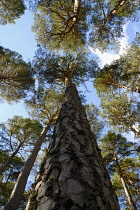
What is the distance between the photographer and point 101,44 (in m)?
11.8

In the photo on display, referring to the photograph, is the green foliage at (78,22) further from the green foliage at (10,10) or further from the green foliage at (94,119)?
the green foliage at (94,119)

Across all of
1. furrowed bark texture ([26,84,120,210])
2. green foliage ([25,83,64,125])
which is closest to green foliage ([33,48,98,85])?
green foliage ([25,83,64,125])

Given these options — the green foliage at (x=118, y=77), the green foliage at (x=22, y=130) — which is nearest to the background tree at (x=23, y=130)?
the green foliage at (x=22, y=130)

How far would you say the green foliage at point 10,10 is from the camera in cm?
1028

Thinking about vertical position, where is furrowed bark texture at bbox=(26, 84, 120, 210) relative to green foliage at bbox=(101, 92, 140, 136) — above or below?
below

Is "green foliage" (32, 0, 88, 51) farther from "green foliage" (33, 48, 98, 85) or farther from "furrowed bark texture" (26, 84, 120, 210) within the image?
"furrowed bark texture" (26, 84, 120, 210)

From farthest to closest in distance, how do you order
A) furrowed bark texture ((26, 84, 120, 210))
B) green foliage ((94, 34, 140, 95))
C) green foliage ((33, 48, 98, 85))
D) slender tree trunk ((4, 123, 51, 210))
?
green foliage ((94, 34, 140, 95)) < green foliage ((33, 48, 98, 85)) < slender tree trunk ((4, 123, 51, 210)) < furrowed bark texture ((26, 84, 120, 210))

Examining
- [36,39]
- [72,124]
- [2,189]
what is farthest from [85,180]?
[36,39]

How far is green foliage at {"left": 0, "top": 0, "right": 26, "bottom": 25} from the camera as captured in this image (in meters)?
10.3

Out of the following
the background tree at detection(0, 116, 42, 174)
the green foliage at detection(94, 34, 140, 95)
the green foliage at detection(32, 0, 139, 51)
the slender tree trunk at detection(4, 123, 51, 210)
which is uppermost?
the green foliage at detection(32, 0, 139, 51)

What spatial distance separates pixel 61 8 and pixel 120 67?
633cm

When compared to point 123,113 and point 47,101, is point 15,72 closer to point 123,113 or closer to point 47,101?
point 47,101

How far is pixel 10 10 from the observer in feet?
35.1

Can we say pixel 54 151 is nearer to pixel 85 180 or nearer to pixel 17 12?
pixel 85 180
